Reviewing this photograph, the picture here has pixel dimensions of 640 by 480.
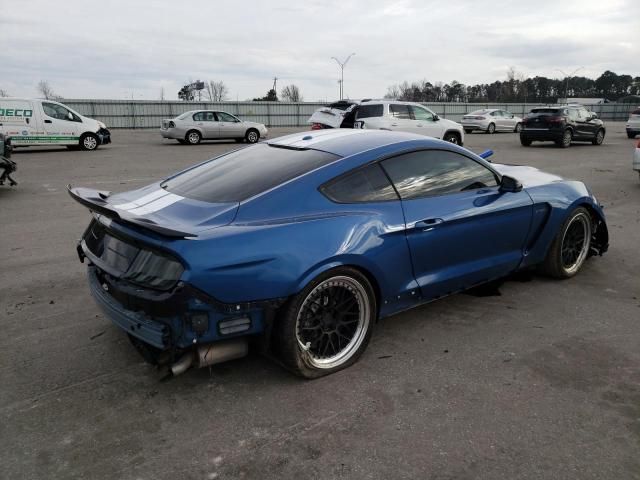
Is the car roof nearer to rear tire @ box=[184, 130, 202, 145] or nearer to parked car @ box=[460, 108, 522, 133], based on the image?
rear tire @ box=[184, 130, 202, 145]

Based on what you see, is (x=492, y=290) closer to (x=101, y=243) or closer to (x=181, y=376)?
(x=181, y=376)

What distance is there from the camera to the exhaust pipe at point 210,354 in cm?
294

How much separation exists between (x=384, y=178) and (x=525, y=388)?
5.22 feet

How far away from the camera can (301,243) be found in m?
3.00

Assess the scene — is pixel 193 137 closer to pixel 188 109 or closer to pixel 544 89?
pixel 188 109

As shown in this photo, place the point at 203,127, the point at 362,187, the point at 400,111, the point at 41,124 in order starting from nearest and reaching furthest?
1. the point at 362,187
2. the point at 400,111
3. the point at 41,124
4. the point at 203,127

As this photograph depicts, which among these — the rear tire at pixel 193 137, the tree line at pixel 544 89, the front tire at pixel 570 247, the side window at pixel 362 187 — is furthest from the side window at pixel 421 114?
the tree line at pixel 544 89

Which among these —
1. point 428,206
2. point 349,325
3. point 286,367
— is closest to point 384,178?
point 428,206

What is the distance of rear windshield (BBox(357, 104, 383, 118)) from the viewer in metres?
17.2

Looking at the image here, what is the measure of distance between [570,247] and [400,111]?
43.9 ft

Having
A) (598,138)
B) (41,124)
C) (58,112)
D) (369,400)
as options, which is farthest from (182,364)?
(598,138)

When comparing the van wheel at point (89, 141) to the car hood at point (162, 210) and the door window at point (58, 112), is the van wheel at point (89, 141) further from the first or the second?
the car hood at point (162, 210)

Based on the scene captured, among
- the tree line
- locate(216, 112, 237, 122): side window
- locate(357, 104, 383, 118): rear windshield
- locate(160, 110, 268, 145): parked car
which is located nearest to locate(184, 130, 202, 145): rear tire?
locate(160, 110, 268, 145): parked car

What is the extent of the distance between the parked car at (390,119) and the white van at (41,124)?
8.41 meters
